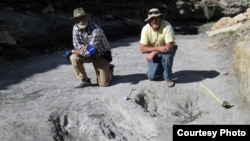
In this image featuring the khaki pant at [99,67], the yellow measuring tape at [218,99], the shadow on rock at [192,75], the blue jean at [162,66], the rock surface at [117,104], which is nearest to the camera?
the rock surface at [117,104]

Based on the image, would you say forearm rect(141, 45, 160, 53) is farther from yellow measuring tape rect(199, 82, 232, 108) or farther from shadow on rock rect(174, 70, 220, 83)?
yellow measuring tape rect(199, 82, 232, 108)

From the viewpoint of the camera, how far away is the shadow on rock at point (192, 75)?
825 cm

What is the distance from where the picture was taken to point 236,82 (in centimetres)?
805

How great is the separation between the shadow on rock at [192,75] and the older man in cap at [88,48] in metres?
1.32

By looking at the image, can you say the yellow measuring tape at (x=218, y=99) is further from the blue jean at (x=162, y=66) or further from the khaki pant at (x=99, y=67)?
the khaki pant at (x=99, y=67)

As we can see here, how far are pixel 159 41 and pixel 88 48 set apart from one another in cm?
124

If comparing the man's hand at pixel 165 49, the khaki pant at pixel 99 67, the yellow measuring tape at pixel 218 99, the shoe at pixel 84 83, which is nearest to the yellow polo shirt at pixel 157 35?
the man's hand at pixel 165 49

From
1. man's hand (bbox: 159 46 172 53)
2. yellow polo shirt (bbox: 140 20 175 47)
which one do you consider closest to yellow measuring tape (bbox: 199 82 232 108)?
man's hand (bbox: 159 46 172 53)

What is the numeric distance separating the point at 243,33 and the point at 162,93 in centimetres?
430

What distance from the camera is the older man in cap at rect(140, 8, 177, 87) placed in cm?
771

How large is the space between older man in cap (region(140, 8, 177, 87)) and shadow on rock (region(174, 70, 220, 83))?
43 cm

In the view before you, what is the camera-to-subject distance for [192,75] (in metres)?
8.61

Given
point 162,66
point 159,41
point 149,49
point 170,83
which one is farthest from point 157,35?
point 170,83

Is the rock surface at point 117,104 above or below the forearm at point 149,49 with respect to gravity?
below
